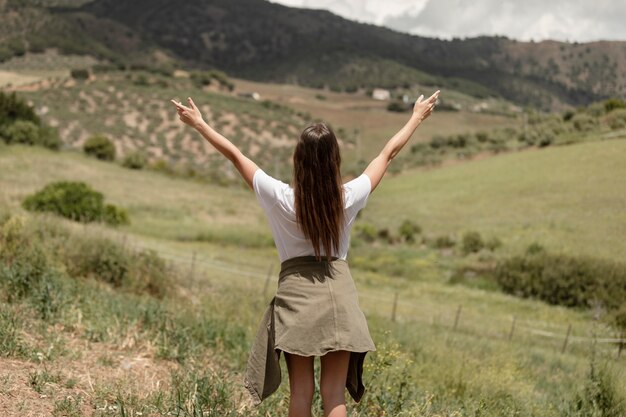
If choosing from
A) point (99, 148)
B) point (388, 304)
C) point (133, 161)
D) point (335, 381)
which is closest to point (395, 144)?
point (335, 381)

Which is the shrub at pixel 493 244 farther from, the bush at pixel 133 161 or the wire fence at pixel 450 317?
the bush at pixel 133 161

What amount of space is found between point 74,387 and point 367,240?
99.6 feet

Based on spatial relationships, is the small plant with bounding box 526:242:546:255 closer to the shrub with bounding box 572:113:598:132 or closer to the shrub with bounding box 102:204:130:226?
the shrub with bounding box 572:113:598:132

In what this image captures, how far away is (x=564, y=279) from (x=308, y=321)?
1872 centimetres

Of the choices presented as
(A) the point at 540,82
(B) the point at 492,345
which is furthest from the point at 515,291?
(A) the point at 540,82

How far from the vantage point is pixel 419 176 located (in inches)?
1935

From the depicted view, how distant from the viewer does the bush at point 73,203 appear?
2728 cm

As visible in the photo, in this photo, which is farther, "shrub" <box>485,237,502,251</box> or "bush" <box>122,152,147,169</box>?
"bush" <box>122,152,147,169</box>

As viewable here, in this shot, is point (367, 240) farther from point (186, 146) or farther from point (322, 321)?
point (186, 146)

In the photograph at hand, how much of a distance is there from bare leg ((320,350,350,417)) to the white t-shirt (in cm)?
51

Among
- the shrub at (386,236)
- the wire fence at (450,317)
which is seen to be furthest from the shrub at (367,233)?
the wire fence at (450,317)

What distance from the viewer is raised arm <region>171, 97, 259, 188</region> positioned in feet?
11.6

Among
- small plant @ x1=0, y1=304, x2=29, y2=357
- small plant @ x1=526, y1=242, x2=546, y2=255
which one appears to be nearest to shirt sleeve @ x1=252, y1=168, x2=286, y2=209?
small plant @ x1=0, y1=304, x2=29, y2=357

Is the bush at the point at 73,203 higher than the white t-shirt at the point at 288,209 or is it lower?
lower
